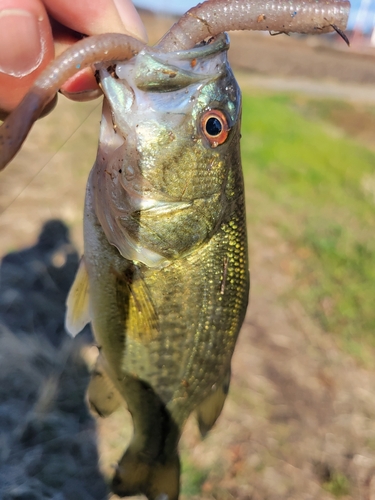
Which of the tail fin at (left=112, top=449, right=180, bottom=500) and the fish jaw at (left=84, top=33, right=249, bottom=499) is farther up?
the fish jaw at (left=84, top=33, right=249, bottom=499)

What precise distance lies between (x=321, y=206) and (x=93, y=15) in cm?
654

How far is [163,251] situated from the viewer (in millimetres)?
1620

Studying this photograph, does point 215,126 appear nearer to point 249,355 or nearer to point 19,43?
point 19,43

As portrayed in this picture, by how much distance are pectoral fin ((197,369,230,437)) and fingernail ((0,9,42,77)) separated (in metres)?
1.55

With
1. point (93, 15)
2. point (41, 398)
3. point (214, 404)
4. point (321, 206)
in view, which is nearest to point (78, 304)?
point (214, 404)

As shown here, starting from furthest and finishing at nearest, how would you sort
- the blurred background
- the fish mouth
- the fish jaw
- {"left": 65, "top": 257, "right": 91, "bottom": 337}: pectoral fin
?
the blurred background → {"left": 65, "top": 257, "right": 91, "bottom": 337}: pectoral fin → the fish jaw → the fish mouth

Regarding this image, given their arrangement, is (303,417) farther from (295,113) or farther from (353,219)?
(295,113)

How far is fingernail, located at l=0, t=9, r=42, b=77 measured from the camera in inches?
58.9

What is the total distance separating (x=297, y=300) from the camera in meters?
5.23

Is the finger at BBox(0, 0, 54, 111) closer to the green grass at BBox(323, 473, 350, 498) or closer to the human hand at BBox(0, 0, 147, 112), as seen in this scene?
the human hand at BBox(0, 0, 147, 112)

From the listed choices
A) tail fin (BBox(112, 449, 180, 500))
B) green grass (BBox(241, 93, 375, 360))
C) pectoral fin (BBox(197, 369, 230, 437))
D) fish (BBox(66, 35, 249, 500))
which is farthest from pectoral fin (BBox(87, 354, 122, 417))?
green grass (BBox(241, 93, 375, 360))

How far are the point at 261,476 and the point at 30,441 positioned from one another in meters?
1.80

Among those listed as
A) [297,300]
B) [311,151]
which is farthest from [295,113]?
[297,300]

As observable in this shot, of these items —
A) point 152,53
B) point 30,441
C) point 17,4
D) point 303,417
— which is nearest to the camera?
point 152,53
